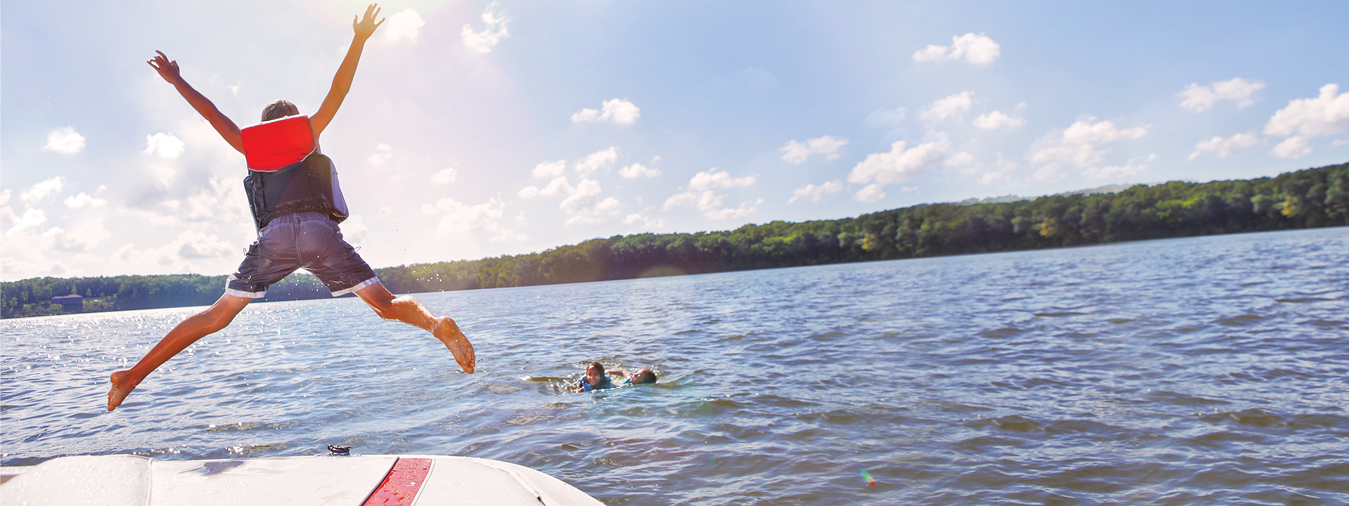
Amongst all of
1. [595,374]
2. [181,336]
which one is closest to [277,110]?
[181,336]

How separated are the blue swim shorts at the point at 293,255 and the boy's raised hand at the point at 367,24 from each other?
1073 millimetres

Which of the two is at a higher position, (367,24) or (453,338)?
(367,24)

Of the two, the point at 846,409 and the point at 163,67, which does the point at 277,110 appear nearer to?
the point at 163,67

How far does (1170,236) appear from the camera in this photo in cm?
10356

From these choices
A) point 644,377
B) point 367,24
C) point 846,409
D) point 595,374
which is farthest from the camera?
point 644,377

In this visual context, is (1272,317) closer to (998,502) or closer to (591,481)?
(998,502)

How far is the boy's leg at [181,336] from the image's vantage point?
3.63 m

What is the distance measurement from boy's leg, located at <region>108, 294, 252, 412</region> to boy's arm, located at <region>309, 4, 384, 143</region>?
113cm

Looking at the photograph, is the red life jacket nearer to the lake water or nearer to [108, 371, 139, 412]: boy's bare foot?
[108, 371, 139, 412]: boy's bare foot

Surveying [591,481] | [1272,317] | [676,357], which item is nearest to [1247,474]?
[591,481]

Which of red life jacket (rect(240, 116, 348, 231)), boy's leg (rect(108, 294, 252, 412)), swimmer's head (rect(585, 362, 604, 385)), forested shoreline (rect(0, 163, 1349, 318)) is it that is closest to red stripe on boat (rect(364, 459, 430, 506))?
boy's leg (rect(108, 294, 252, 412))

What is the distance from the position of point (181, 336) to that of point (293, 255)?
82 cm

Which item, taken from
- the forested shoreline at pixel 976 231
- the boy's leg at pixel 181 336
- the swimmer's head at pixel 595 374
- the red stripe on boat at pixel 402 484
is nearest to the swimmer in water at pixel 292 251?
the boy's leg at pixel 181 336

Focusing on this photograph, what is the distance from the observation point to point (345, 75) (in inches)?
138
